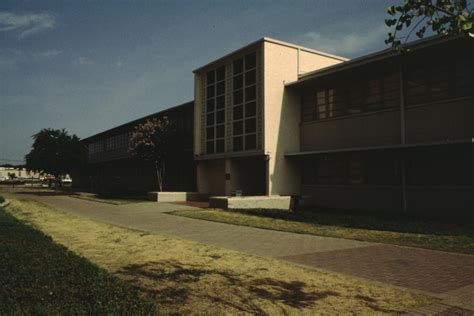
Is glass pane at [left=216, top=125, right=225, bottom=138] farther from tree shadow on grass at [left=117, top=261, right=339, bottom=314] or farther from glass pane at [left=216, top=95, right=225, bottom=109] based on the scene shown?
tree shadow on grass at [left=117, top=261, right=339, bottom=314]

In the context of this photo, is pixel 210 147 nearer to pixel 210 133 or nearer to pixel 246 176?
pixel 210 133

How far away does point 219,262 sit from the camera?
312 inches

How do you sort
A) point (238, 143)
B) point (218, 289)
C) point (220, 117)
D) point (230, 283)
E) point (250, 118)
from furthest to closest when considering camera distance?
1. point (220, 117)
2. point (238, 143)
3. point (250, 118)
4. point (230, 283)
5. point (218, 289)

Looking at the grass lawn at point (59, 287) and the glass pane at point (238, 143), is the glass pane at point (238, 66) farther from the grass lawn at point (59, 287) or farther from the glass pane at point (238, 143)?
the grass lawn at point (59, 287)

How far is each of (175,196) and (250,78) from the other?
8966 millimetres

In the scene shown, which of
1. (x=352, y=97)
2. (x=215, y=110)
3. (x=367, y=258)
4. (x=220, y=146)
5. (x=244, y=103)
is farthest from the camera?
(x=215, y=110)

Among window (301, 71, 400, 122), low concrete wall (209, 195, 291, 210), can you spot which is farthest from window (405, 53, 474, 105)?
low concrete wall (209, 195, 291, 210)

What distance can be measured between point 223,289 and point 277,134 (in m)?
17.4

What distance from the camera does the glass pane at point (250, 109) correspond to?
23.7 m

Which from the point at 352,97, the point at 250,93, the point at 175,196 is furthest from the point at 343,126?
the point at 175,196

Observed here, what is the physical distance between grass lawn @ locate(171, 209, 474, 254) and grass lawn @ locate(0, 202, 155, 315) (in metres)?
7.16

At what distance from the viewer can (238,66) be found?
83.0 feet

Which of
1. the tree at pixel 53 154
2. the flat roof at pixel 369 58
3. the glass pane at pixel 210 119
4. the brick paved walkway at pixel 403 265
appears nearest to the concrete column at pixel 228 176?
the glass pane at pixel 210 119

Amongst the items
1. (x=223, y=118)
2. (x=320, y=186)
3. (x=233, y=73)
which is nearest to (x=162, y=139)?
(x=223, y=118)
